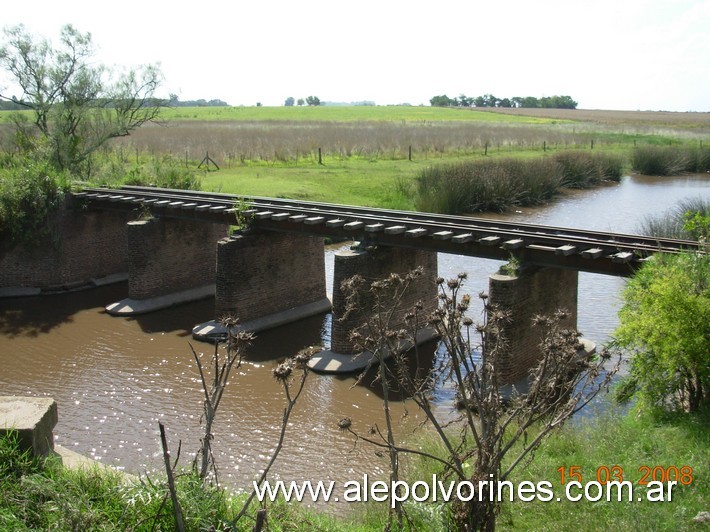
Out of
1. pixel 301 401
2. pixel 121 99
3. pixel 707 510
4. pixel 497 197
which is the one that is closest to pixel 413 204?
pixel 497 197

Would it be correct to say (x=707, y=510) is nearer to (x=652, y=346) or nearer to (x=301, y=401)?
(x=652, y=346)

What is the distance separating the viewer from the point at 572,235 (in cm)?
1420

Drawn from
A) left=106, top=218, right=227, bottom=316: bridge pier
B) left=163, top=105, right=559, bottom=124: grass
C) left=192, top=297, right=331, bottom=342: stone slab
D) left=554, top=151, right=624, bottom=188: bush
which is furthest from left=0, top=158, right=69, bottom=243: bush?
left=163, top=105, right=559, bottom=124: grass

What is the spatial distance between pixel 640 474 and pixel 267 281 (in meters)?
11.3

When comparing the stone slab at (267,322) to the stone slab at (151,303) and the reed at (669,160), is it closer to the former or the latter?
the stone slab at (151,303)

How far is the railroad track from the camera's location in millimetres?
12242

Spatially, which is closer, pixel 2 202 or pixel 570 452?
pixel 570 452

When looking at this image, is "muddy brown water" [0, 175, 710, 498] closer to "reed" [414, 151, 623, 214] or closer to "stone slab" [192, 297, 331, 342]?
"stone slab" [192, 297, 331, 342]

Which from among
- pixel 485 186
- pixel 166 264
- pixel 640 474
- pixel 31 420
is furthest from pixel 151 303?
pixel 485 186

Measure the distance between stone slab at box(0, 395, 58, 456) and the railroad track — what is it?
8.68m

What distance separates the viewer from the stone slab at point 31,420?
5.56 meters

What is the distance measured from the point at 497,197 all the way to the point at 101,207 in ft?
62.0

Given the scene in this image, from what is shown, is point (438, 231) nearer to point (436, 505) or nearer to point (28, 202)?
point (436, 505)

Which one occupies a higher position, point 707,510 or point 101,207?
point 101,207
